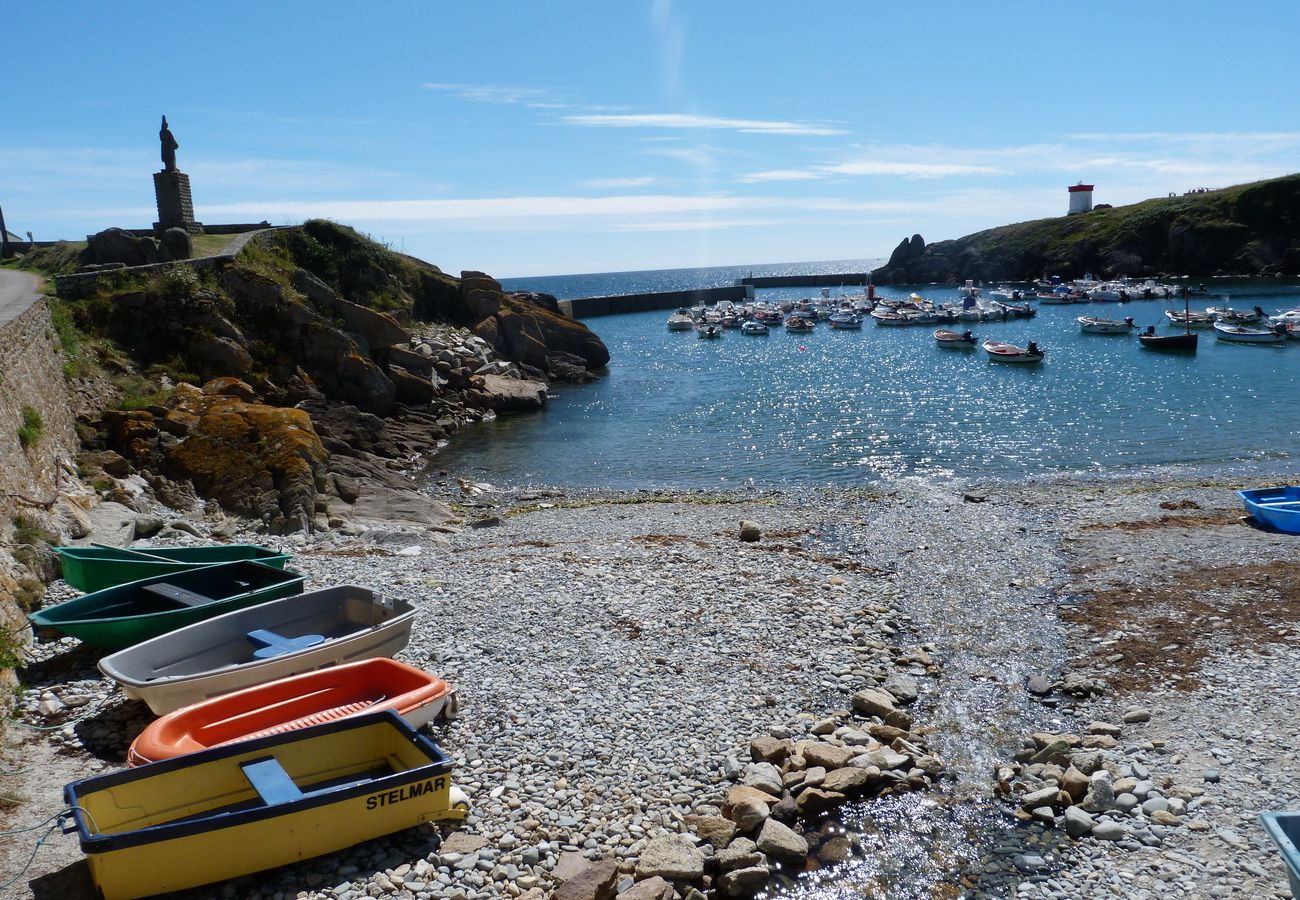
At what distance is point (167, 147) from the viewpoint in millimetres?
34188

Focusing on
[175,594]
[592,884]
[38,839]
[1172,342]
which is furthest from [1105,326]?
[38,839]

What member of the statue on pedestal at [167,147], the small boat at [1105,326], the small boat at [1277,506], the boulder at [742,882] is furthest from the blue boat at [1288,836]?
the small boat at [1105,326]

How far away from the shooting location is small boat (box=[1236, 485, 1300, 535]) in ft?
64.4

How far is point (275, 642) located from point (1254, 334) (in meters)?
68.9

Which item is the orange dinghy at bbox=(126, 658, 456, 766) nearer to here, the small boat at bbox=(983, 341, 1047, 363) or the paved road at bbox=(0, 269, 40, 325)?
the paved road at bbox=(0, 269, 40, 325)

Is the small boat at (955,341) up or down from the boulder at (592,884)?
up

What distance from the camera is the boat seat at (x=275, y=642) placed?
10.9 meters

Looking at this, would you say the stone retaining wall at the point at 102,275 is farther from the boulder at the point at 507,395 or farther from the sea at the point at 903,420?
the boulder at the point at 507,395

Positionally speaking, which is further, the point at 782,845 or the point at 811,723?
the point at 811,723

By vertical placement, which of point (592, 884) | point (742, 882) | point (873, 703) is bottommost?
point (742, 882)

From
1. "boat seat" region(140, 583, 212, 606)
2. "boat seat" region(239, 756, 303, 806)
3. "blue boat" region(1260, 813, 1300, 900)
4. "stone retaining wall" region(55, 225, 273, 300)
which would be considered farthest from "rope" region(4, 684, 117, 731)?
"stone retaining wall" region(55, 225, 273, 300)

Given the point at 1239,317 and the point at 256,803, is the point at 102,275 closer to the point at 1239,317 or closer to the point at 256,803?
the point at 256,803

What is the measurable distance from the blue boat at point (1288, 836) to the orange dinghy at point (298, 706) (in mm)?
7827

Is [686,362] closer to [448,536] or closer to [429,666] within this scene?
[448,536]
